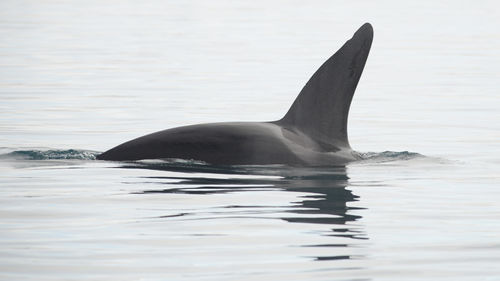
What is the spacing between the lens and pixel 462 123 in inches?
993

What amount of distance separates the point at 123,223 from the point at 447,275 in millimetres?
3356

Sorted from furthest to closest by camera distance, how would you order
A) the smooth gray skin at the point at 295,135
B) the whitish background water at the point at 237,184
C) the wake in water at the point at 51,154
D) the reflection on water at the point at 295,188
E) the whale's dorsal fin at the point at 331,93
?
the wake in water at the point at 51,154, the whale's dorsal fin at the point at 331,93, the smooth gray skin at the point at 295,135, the reflection on water at the point at 295,188, the whitish background water at the point at 237,184

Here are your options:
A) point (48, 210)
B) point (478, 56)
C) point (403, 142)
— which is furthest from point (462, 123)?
point (478, 56)

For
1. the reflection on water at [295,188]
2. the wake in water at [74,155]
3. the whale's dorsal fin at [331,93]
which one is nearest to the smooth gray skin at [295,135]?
the whale's dorsal fin at [331,93]

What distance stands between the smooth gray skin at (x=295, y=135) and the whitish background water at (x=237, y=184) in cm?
27

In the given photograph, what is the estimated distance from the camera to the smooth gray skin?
16.6m

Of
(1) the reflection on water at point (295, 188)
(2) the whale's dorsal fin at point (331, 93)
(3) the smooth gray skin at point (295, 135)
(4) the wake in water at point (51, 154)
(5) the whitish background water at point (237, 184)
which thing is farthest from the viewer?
A: (4) the wake in water at point (51, 154)

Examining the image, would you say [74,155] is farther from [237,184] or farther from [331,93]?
[237,184]

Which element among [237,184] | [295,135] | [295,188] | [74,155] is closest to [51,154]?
[74,155]

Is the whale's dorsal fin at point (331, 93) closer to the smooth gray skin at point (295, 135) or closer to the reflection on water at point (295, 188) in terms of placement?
the smooth gray skin at point (295, 135)

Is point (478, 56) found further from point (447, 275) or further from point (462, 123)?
point (447, 275)

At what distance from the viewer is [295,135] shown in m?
17.1

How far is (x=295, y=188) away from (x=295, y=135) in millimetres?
2338

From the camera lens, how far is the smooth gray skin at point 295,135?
16594 millimetres
